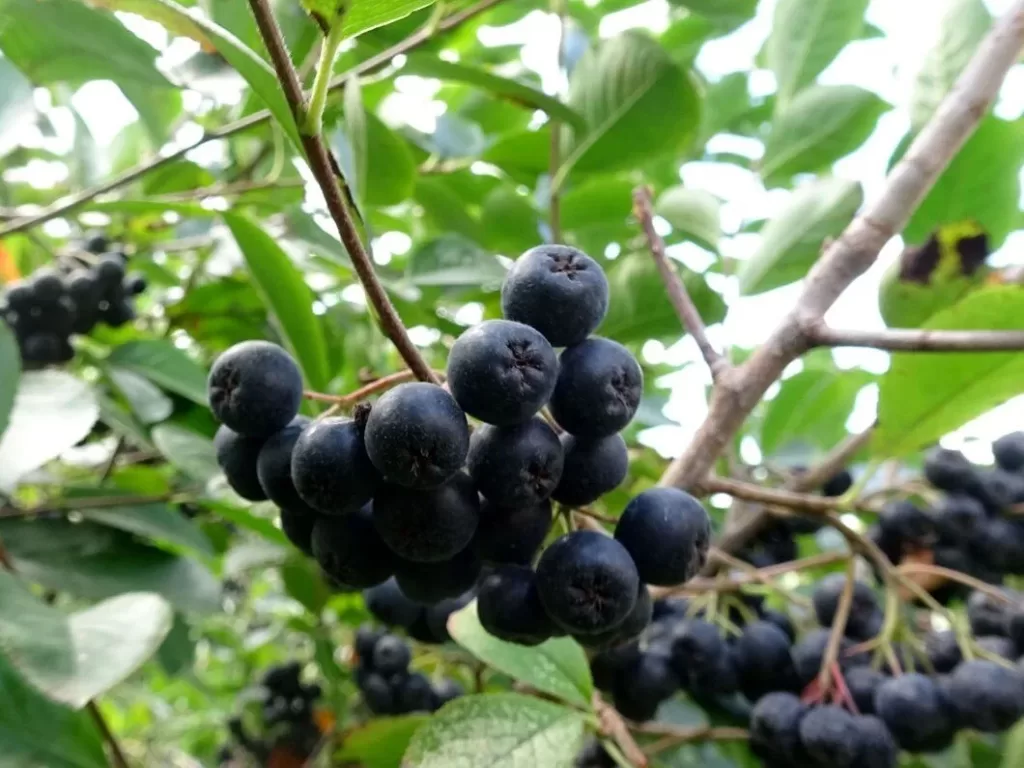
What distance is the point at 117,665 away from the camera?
91 centimetres

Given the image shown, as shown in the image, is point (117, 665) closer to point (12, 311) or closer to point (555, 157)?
point (12, 311)

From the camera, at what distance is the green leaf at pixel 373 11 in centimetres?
62

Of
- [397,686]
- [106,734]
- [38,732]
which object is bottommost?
Result: [397,686]

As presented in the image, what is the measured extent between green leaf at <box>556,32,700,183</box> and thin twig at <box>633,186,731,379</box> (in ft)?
1.05

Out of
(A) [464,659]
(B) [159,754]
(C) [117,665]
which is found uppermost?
(C) [117,665]

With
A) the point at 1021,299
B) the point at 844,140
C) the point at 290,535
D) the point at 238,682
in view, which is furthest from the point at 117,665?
the point at 238,682

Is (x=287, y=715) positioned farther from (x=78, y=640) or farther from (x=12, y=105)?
(x=12, y=105)

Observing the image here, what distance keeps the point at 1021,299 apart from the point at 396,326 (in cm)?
69

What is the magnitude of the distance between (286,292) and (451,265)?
336 mm

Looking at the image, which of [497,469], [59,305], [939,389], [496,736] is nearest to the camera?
[497,469]

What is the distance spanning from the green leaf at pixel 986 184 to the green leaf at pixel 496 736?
1.01 meters

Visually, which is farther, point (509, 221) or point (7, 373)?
point (509, 221)

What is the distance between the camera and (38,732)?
3.42 ft

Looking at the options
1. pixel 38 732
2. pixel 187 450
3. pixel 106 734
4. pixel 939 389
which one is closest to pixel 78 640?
pixel 38 732
